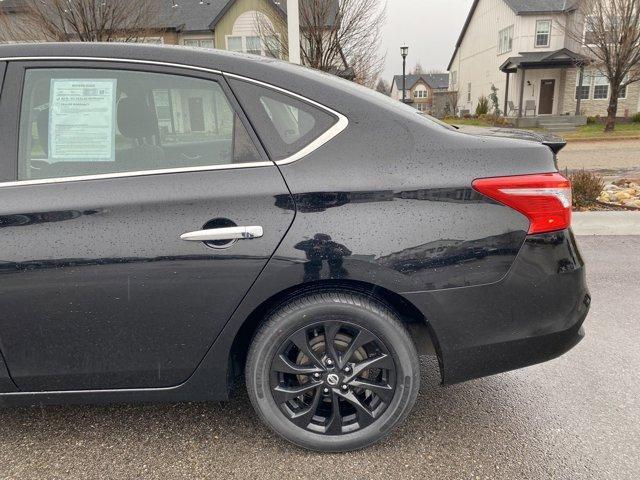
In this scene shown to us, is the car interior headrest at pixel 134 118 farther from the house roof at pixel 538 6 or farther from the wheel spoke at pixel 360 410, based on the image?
the house roof at pixel 538 6

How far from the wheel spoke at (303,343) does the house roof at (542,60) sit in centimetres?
3079

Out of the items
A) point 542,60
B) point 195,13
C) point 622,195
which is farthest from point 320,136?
point 542,60

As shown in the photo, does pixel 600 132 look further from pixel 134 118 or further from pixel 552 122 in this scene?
pixel 134 118

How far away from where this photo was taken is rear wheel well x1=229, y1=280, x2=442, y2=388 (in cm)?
203

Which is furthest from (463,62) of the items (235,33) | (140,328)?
(140,328)

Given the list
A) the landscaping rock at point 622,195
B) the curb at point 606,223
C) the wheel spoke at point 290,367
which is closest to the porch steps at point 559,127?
the landscaping rock at point 622,195

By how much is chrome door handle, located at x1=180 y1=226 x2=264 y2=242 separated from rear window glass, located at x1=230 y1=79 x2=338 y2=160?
328mm

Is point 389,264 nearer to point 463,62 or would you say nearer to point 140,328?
point 140,328

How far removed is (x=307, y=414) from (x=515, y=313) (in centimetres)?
100

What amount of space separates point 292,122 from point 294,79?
0.19 meters

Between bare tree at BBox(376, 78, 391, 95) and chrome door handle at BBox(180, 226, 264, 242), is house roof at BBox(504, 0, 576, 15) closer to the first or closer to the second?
bare tree at BBox(376, 78, 391, 95)

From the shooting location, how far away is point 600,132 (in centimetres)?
2311

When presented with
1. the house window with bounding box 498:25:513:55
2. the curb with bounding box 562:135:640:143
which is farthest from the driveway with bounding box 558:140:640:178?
the house window with bounding box 498:25:513:55

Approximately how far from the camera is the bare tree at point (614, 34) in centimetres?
2031
